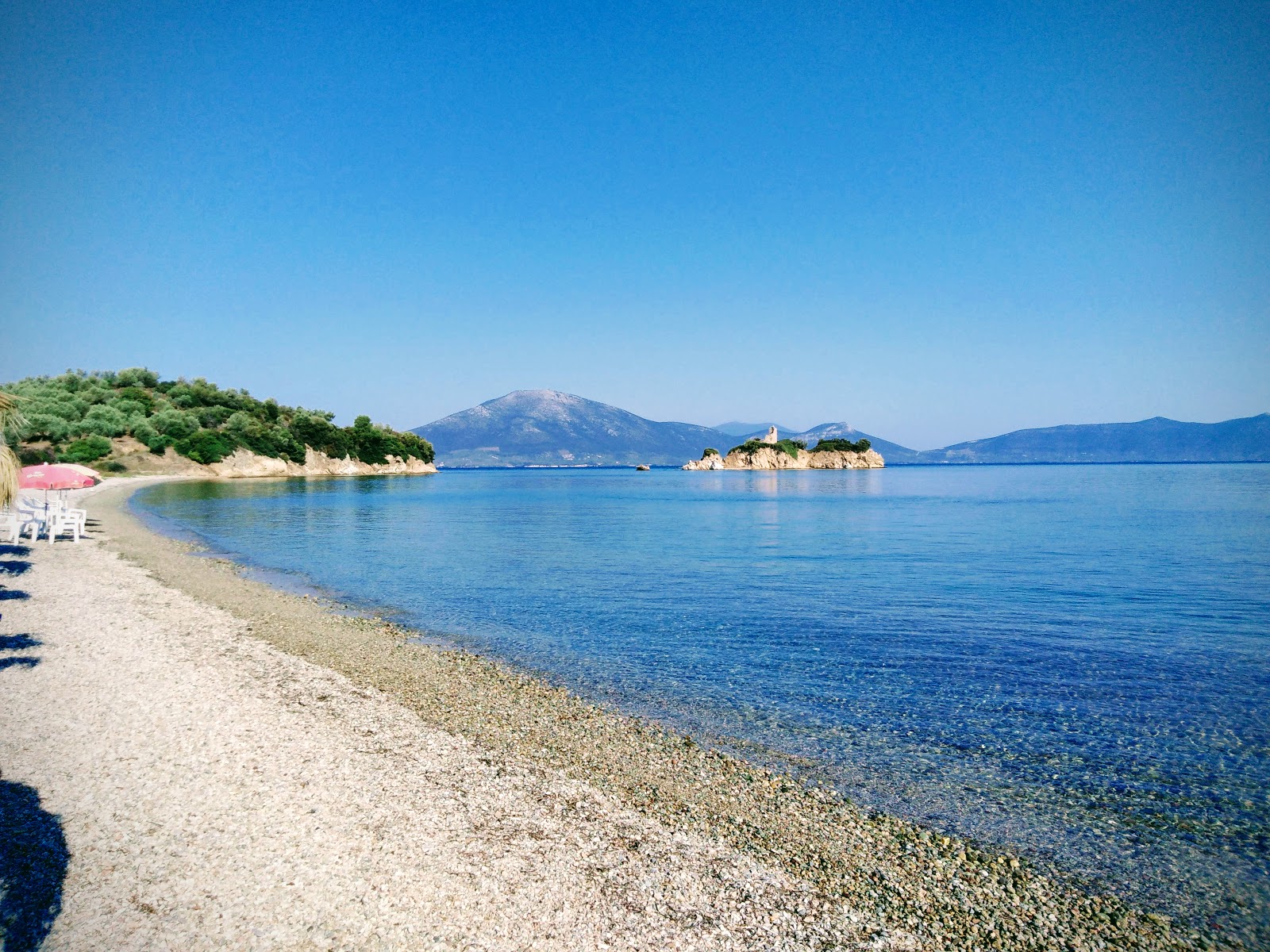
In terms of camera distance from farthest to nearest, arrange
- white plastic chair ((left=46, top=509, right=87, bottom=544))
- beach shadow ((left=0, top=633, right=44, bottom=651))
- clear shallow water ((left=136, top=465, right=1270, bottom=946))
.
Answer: white plastic chair ((left=46, top=509, right=87, bottom=544)), beach shadow ((left=0, top=633, right=44, bottom=651)), clear shallow water ((left=136, top=465, right=1270, bottom=946))

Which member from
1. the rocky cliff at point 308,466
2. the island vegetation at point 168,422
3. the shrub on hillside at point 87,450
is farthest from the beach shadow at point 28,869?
the rocky cliff at point 308,466

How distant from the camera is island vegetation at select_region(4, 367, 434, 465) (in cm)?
9994

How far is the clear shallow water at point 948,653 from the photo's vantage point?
25.9ft

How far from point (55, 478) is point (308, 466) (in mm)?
120239

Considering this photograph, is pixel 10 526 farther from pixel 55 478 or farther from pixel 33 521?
pixel 55 478

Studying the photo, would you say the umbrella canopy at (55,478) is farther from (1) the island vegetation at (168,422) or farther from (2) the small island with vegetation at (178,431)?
(2) the small island with vegetation at (178,431)

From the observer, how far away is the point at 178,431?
116 m

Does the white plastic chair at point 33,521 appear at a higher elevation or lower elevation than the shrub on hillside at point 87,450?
lower

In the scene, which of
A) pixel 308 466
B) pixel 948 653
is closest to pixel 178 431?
pixel 308 466

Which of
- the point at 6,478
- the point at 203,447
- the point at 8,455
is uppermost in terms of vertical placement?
the point at 203,447

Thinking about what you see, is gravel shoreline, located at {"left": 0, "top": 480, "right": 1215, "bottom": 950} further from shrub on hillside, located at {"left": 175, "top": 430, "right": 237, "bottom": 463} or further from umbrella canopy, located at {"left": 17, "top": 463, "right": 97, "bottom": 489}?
shrub on hillside, located at {"left": 175, "top": 430, "right": 237, "bottom": 463}

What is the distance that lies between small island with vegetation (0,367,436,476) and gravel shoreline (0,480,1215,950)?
10597 cm

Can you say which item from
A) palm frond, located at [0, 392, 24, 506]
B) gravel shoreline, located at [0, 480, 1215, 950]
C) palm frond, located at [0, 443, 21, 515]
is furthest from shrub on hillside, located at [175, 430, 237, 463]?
palm frond, located at [0, 443, 21, 515]

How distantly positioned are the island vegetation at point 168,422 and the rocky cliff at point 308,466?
1.28 m
